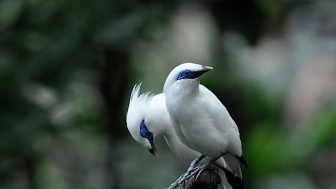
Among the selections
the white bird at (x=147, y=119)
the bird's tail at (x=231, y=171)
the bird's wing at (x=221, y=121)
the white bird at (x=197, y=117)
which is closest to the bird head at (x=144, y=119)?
the white bird at (x=147, y=119)

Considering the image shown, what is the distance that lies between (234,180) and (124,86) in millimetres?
4238

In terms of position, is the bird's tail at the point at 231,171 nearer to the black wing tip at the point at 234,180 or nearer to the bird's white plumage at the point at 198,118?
the black wing tip at the point at 234,180

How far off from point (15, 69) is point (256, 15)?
2.50 m

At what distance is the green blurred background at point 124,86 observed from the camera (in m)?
6.20

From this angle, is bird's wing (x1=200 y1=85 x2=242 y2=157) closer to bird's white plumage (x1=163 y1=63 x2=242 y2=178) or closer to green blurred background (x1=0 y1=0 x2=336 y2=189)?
bird's white plumage (x1=163 y1=63 x2=242 y2=178)

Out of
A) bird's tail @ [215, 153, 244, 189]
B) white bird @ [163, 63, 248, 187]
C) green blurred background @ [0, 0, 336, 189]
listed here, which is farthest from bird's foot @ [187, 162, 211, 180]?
green blurred background @ [0, 0, 336, 189]

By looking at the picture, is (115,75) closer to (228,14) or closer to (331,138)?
(228,14)

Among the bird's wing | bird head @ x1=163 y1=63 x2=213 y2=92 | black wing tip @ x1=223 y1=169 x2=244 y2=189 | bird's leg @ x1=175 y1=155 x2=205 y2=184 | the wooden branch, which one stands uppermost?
bird head @ x1=163 y1=63 x2=213 y2=92

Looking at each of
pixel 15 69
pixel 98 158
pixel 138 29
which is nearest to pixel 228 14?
pixel 138 29

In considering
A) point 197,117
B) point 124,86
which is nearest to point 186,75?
point 197,117

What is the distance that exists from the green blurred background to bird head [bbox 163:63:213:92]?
3.22 metres

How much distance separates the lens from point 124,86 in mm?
7590

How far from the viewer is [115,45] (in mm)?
6176

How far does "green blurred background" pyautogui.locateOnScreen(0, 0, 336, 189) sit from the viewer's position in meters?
6.20
